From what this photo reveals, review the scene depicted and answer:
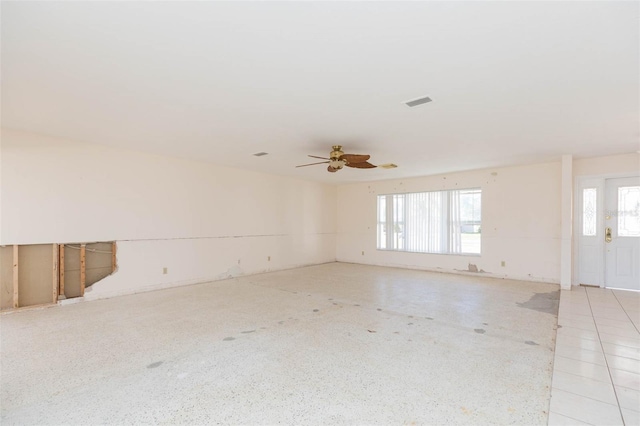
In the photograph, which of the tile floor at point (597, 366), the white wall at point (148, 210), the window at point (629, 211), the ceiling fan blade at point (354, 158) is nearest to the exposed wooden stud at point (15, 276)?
the white wall at point (148, 210)

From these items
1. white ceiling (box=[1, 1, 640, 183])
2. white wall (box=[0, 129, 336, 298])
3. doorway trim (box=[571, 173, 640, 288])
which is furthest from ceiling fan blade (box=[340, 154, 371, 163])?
doorway trim (box=[571, 173, 640, 288])

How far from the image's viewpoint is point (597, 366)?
2.47 metres

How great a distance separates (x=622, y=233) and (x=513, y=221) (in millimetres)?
1638

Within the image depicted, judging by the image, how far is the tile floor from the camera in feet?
6.19

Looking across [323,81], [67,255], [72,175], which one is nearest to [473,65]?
[323,81]

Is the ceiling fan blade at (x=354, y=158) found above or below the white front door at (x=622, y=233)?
above

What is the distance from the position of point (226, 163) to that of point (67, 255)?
9.73ft

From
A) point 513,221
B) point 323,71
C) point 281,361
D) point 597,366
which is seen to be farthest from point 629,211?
point 281,361

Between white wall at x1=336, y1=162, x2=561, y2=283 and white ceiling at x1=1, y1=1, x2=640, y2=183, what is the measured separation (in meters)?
1.65

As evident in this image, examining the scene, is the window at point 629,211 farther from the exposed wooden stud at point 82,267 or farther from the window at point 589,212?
the exposed wooden stud at point 82,267

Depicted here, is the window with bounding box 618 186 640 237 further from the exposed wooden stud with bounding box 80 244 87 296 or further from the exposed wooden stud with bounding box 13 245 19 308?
the exposed wooden stud with bounding box 13 245 19 308

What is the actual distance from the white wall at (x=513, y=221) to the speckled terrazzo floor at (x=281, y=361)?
1.86 m

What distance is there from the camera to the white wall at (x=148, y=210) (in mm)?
4090

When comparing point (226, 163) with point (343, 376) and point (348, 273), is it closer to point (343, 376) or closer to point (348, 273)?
point (348, 273)
